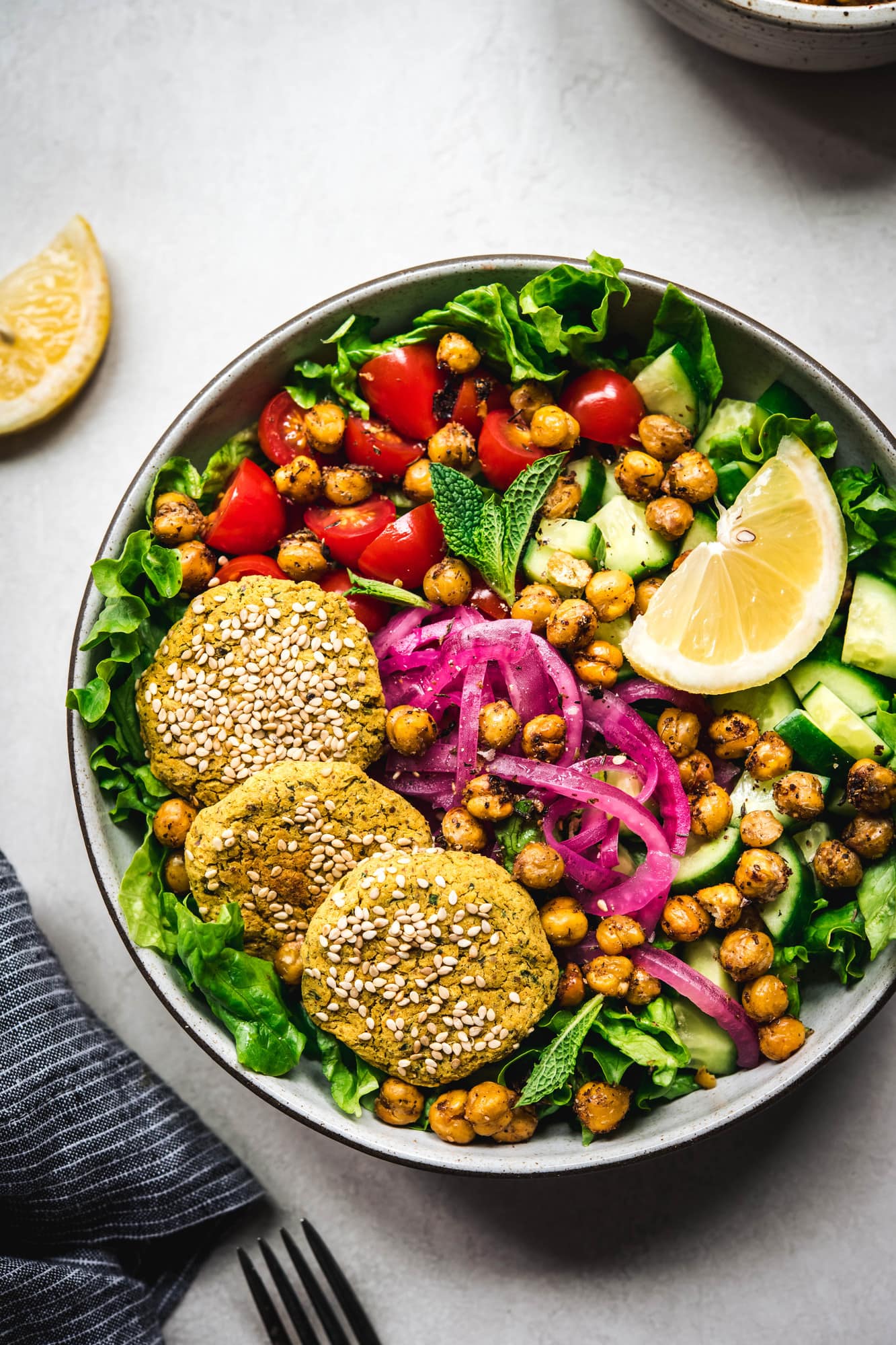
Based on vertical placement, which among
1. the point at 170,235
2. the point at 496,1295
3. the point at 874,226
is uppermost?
the point at 170,235

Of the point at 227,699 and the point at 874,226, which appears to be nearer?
the point at 227,699

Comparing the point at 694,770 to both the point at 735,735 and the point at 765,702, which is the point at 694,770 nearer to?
the point at 735,735

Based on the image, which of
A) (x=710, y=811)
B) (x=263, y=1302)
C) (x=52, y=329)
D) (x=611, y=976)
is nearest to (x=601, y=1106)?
(x=611, y=976)

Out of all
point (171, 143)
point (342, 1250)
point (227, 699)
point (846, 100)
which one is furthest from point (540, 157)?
point (342, 1250)

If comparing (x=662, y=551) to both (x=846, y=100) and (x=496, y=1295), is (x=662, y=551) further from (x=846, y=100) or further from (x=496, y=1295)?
(x=496, y=1295)

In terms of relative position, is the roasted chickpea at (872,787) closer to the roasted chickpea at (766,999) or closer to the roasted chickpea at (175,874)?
the roasted chickpea at (766,999)

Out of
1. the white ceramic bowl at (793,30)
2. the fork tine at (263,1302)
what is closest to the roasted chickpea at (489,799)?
the fork tine at (263,1302)

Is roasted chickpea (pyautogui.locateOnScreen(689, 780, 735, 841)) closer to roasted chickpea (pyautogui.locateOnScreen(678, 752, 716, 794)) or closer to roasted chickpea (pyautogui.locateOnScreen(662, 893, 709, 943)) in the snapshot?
roasted chickpea (pyautogui.locateOnScreen(678, 752, 716, 794))
